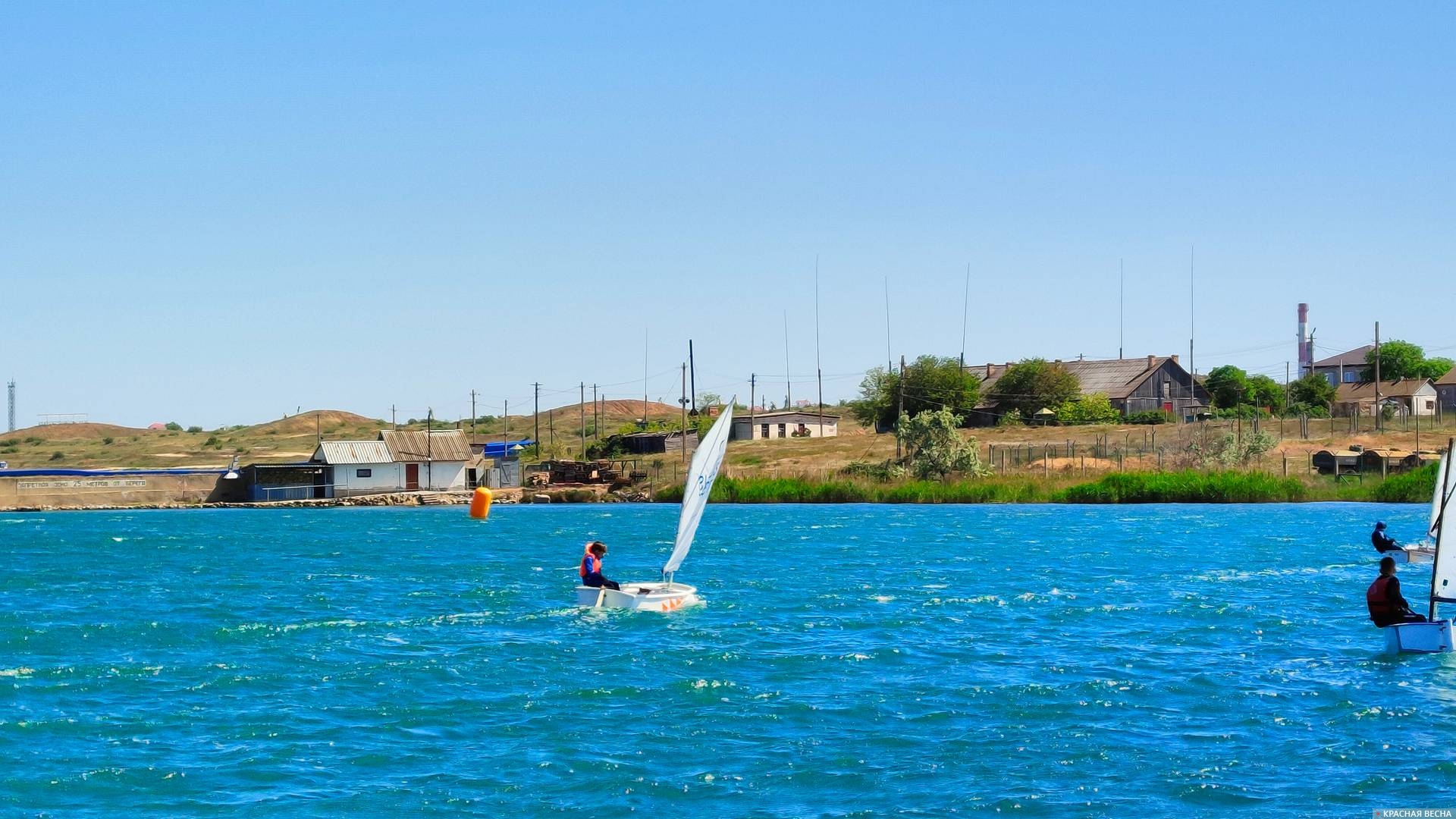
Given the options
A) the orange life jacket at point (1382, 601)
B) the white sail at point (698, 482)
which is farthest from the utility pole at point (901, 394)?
the orange life jacket at point (1382, 601)

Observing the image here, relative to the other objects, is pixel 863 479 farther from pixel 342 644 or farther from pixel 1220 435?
pixel 342 644

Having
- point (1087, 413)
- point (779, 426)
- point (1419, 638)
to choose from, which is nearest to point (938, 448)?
point (1087, 413)

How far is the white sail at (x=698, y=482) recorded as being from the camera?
35062 millimetres

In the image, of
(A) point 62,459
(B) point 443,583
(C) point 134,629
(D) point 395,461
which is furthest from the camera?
(A) point 62,459

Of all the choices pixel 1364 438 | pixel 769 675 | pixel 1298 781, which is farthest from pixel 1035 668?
pixel 1364 438

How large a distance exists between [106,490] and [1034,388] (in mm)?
81468

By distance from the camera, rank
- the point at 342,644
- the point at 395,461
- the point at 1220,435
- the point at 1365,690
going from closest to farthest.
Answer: the point at 1365,690 < the point at 342,644 < the point at 1220,435 < the point at 395,461

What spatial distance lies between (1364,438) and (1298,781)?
9351 cm

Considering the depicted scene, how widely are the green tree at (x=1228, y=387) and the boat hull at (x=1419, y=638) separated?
11893 centimetres

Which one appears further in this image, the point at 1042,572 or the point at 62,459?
the point at 62,459

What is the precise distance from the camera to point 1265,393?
143625mm

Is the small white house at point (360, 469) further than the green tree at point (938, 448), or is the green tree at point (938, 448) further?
the small white house at point (360, 469)

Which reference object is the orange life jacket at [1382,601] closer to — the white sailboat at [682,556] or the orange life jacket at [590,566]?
the white sailboat at [682,556]

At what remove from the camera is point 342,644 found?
3136 cm
